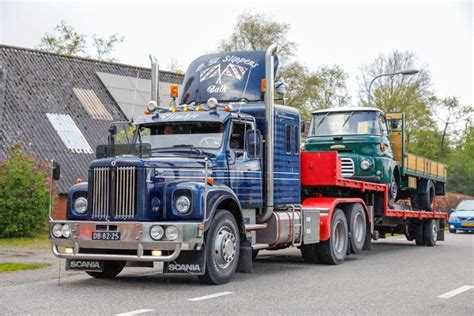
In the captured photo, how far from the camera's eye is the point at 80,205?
39.9ft

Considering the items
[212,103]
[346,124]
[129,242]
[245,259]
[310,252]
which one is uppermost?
[346,124]

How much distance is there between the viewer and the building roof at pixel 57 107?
30.1m

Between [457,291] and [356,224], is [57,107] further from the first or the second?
[457,291]

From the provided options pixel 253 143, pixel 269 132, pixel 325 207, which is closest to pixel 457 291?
pixel 253 143

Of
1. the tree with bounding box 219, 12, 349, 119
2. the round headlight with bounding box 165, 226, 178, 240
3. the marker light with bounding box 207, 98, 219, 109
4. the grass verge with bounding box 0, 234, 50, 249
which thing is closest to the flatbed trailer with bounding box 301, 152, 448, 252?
the marker light with bounding box 207, 98, 219, 109

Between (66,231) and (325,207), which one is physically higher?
(325,207)

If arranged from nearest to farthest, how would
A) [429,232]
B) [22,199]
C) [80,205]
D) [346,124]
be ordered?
[80,205] < [346,124] < [429,232] < [22,199]

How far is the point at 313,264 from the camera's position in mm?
16219

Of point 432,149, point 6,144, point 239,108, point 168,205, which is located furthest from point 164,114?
point 432,149

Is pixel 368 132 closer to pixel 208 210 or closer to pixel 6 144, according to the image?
pixel 208 210

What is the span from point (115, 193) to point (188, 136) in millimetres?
1882

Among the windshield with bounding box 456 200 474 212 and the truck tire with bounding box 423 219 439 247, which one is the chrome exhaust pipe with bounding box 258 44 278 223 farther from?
the windshield with bounding box 456 200 474 212

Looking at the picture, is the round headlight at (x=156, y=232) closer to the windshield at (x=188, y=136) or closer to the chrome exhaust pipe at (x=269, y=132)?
the windshield at (x=188, y=136)

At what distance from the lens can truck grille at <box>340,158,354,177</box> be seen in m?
18.8
